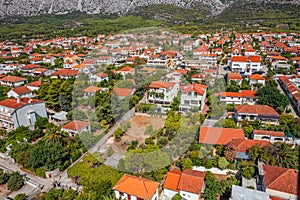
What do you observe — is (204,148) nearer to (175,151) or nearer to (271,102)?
(175,151)

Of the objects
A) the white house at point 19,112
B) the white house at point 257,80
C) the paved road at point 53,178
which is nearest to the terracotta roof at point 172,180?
the paved road at point 53,178

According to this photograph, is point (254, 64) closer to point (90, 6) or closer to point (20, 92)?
point (20, 92)

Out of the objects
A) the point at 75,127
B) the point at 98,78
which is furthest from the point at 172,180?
the point at 98,78

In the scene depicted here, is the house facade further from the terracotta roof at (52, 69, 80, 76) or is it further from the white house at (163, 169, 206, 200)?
the terracotta roof at (52, 69, 80, 76)

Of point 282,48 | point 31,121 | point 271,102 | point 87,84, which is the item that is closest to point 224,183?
point 271,102

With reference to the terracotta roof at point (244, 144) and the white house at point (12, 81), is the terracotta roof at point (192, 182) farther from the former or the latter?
the white house at point (12, 81)

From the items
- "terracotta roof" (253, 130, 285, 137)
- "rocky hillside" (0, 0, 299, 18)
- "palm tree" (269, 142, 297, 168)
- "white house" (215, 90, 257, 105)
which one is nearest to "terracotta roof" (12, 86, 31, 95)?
"white house" (215, 90, 257, 105)
